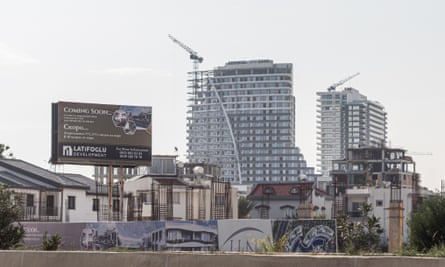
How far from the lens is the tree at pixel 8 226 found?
27.3 meters

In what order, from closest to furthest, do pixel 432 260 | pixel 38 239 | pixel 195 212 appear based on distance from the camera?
pixel 432 260 < pixel 38 239 < pixel 195 212

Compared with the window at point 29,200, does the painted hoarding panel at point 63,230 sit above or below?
below

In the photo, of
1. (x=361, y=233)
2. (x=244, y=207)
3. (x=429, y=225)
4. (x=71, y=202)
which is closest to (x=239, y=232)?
(x=361, y=233)

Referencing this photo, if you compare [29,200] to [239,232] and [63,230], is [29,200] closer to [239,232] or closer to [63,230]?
[63,230]

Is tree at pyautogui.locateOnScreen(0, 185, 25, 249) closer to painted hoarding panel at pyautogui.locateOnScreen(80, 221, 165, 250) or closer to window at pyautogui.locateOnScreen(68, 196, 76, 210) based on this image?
painted hoarding panel at pyautogui.locateOnScreen(80, 221, 165, 250)

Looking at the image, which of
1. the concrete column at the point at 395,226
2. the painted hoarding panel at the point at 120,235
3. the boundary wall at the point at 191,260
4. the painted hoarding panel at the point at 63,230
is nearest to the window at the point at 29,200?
the concrete column at the point at 395,226

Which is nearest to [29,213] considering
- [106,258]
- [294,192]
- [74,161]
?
[74,161]

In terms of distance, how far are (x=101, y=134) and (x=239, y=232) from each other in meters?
31.1

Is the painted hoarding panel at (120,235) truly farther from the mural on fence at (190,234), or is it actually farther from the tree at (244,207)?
the tree at (244,207)

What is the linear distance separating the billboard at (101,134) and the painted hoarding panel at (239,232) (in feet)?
92.7

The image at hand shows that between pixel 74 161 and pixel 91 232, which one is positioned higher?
pixel 74 161

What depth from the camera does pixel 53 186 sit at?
80.4 metres

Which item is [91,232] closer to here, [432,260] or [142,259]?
[142,259]

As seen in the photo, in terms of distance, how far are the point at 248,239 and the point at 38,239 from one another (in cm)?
983
